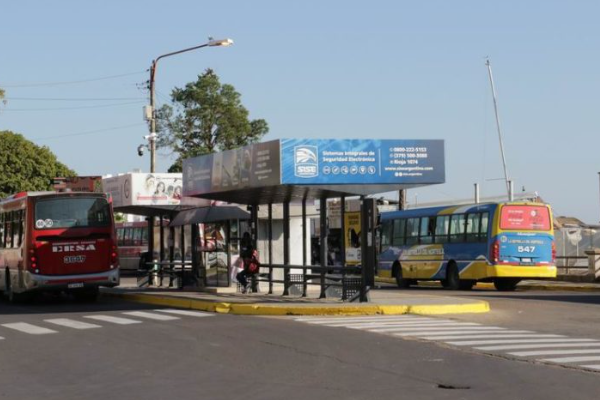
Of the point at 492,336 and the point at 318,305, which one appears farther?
the point at 318,305

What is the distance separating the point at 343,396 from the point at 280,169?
12728mm

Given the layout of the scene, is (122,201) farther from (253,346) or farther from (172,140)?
(172,140)

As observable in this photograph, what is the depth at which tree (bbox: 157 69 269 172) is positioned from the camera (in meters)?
78.8

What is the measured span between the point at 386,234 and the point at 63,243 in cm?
1768

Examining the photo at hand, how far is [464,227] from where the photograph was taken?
37.2 metres

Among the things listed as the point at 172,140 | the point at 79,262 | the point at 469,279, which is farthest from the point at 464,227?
the point at 172,140

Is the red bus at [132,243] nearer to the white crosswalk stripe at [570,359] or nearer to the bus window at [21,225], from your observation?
the bus window at [21,225]

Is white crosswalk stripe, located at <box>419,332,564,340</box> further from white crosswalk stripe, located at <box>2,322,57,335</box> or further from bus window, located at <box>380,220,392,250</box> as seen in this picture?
bus window, located at <box>380,220,392,250</box>

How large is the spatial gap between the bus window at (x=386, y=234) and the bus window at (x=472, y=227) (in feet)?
20.3

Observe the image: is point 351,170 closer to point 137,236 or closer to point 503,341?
point 503,341

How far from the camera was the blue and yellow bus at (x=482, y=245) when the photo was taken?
35562mm

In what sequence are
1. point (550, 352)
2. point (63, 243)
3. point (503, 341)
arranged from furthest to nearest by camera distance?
point (63, 243) < point (503, 341) < point (550, 352)

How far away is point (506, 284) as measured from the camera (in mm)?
37062

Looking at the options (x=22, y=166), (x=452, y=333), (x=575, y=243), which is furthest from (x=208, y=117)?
(x=452, y=333)
